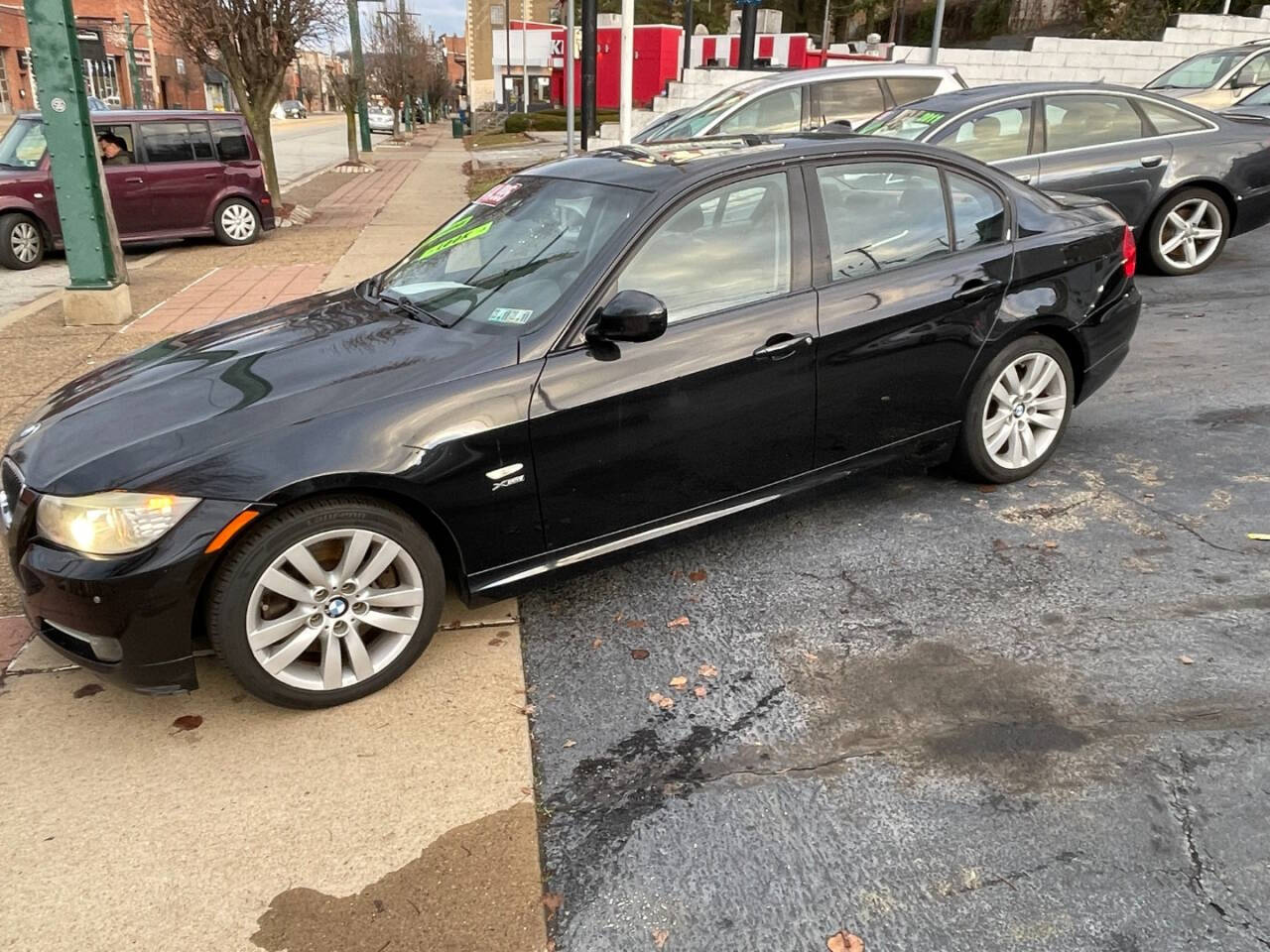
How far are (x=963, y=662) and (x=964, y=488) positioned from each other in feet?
5.07

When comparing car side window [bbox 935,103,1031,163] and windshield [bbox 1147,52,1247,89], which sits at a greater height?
windshield [bbox 1147,52,1247,89]

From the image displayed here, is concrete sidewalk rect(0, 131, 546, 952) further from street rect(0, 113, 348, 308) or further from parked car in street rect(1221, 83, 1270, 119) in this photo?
parked car in street rect(1221, 83, 1270, 119)

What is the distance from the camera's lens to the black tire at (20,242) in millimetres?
10938

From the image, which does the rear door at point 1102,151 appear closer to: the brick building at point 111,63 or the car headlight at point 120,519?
the car headlight at point 120,519

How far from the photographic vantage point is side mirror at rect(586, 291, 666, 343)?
3.16 m

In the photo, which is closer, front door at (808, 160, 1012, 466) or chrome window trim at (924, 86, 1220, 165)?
front door at (808, 160, 1012, 466)

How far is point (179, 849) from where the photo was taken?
256 cm

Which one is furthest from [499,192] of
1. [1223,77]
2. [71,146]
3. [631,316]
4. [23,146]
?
[1223,77]

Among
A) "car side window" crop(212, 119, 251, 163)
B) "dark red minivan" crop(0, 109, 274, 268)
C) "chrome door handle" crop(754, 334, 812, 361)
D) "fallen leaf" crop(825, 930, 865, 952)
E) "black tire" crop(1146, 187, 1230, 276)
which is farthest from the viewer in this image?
"car side window" crop(212, 119, 251, 163)

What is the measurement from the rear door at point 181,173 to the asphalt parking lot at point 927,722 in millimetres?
10429

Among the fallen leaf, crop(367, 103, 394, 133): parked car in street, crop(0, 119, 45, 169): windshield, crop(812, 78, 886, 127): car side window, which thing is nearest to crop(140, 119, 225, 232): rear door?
crop(0, 119, 45, 169): windshield

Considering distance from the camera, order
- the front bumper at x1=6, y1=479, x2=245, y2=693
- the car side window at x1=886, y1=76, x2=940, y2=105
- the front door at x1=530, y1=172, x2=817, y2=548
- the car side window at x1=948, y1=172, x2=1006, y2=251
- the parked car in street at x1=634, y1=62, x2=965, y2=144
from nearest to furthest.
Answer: the front bumper at x1=6, y1=479, x2=245, y2=693, the front door at x1=530, y1=172, x2=817, y2=548, the car side window at x1=948, y1=172, x2=1006, y2=251, the parked car in street at x1=634, y1=62, x2=965, y2=144, the car side window at x1=886, y1=76, x2=940, y2=105

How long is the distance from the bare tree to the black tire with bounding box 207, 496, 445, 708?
1229 cm

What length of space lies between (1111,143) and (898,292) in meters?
5.09
